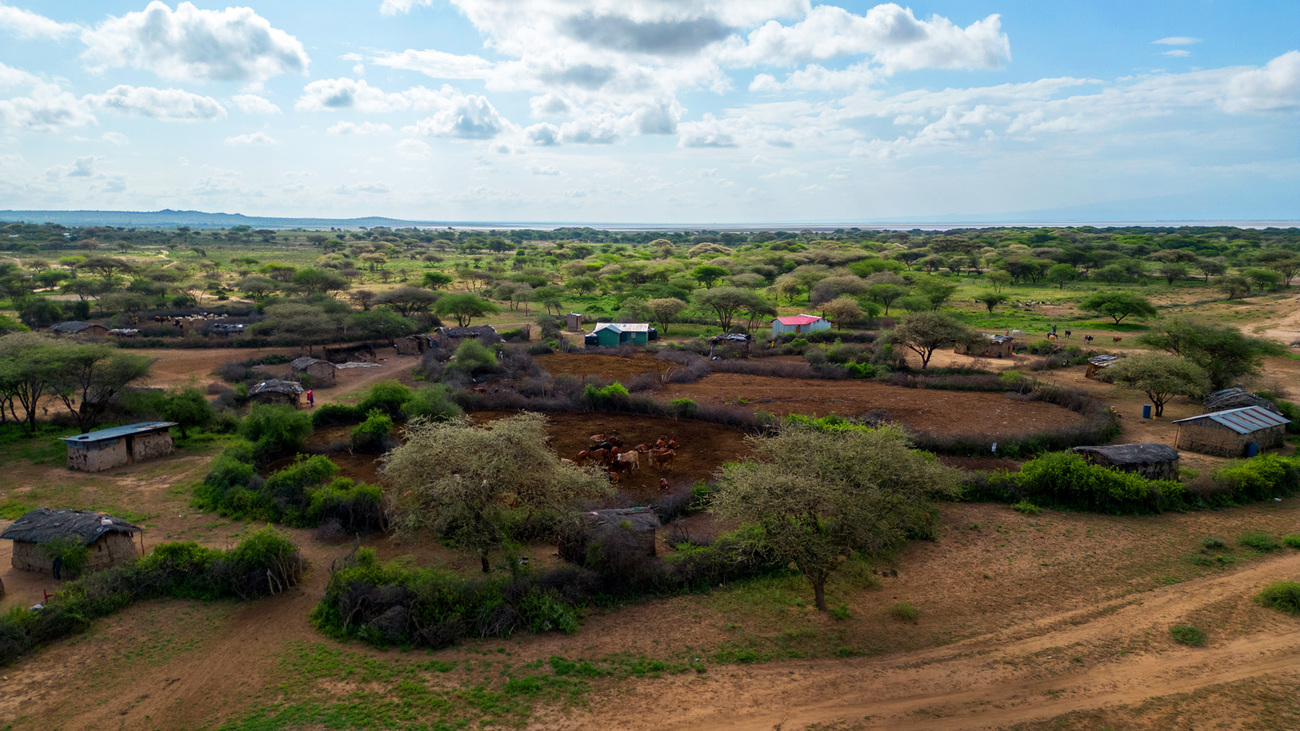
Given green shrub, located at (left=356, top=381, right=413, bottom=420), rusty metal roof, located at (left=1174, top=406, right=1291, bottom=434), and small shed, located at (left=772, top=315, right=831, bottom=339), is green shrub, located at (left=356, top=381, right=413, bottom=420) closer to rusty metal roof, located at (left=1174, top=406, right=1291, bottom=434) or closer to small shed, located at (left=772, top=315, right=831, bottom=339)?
small shed, located at (left=772, top=315, right=831, bottom=339)

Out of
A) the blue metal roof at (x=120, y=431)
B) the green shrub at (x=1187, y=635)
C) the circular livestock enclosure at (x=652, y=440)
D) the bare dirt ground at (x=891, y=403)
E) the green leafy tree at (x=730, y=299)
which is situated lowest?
the green shrub at (x=1187, y=635)

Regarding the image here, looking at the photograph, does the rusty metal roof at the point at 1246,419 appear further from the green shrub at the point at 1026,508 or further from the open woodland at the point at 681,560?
the green shrub at the point at 1026,508

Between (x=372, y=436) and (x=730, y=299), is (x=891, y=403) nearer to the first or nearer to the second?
(x=730, y=299)

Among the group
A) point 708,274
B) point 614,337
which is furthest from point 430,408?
point 708,274

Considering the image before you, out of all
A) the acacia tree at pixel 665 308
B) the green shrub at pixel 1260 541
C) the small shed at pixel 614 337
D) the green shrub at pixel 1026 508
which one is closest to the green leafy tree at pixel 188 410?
the small shed at pixel 614 337

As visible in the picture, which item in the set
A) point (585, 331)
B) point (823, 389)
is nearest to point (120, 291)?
point (585, 331)

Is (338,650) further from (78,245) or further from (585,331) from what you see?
(78,245)

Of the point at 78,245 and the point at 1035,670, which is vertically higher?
the point at 78,245
